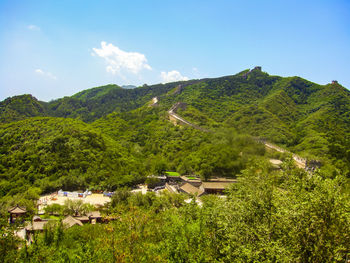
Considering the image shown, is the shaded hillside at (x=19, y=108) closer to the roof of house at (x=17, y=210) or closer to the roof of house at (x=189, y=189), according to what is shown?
the roof of house at (x=17, y=210)

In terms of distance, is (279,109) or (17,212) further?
(279,109)

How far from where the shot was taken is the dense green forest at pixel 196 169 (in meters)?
8.83

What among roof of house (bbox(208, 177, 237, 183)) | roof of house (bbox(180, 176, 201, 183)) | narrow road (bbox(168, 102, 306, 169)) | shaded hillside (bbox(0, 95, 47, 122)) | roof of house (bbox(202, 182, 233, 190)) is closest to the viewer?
roof of house (bbox(202, 182, 233, 190))

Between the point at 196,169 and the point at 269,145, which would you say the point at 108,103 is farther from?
the point at 269,145

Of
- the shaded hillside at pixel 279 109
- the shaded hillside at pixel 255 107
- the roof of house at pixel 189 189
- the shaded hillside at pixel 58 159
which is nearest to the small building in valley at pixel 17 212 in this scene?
the shaded hillside at pixel 58 159

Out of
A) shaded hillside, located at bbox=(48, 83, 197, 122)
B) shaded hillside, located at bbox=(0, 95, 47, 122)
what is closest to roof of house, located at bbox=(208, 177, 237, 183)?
shaded hillside, located at bbox=(48, 83, 197, 122)

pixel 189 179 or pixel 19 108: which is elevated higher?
pixel 19 108

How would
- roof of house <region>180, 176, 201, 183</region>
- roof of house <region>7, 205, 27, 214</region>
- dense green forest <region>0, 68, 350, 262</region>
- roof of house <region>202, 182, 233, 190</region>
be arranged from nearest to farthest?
1. dense green forest <region>0, 68, 350, 262</region>
2. roof of house <region>7, 205, 27, 214</region>
3. roof of house <region>202, 182, 233, 190</region>
4. roof of house <region>180, 176, 201, 183</region>

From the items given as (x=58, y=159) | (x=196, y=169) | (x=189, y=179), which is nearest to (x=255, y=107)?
(x=196, y=169)

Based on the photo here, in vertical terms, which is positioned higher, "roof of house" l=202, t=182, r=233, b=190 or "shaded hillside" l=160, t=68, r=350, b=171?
"shaded hillside" l=160, t=68, r=350, b=171

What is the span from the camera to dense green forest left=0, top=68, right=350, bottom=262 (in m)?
8.83

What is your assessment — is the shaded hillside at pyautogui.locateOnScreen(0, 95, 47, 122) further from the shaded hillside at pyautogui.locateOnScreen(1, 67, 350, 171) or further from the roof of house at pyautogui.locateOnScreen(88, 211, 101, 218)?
the roof of house at pyautogui.locateOnScreen(88, 211, 101, 218)

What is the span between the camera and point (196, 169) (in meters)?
39.2

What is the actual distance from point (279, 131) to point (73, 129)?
44.7m
